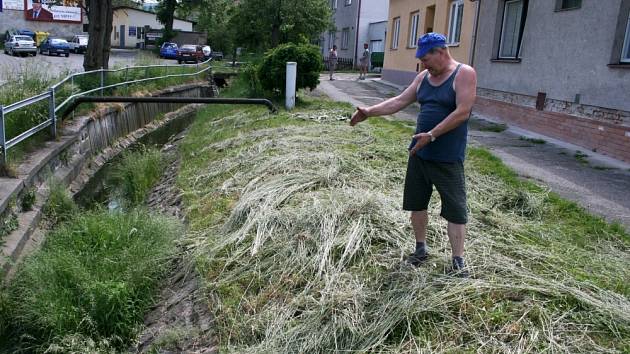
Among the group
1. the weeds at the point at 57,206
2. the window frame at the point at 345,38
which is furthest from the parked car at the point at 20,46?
the weeds at the point at 57,206

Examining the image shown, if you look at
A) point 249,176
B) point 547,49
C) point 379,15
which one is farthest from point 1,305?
point 379,15

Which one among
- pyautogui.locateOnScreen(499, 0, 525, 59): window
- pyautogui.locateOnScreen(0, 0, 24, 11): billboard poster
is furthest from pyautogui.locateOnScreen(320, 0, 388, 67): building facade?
pyautogui.locateOnScreen(0, 0, 24, 11): billboard poster

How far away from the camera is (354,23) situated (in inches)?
1479

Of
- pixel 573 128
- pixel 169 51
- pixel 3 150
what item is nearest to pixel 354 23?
pixel 169 51

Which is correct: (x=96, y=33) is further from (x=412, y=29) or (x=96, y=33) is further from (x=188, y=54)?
(x=188, y=54)

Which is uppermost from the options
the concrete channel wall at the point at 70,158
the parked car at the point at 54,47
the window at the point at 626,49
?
the window at the point at 626,49

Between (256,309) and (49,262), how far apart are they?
2428 mm

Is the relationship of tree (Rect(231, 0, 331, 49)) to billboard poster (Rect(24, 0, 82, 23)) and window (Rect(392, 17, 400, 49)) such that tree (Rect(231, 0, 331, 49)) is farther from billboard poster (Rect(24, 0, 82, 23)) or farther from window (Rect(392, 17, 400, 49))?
billboard poster (Rect(24, 0, 82, 23))

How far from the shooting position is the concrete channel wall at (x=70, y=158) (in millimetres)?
6133

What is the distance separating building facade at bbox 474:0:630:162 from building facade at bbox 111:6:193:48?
55000 millimetres

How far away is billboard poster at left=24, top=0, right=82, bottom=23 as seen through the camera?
56406 mm

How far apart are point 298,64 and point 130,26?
182 ft

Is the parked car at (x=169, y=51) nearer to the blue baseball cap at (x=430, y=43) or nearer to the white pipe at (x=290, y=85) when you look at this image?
the white pipe at (x=290, y=85)

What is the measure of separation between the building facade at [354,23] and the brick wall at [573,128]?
77.2 feet
